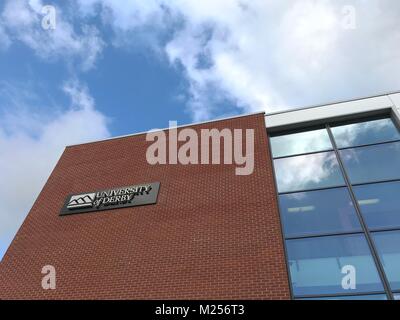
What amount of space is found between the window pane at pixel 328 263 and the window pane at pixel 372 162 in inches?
78.4

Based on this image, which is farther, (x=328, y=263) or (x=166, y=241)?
(x=166, y=241)

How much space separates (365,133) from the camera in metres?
10.0

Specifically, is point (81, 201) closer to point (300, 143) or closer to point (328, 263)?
point (300, 143)

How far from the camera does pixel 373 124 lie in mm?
10211

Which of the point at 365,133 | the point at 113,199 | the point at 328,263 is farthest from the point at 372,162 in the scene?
the point at 113,199

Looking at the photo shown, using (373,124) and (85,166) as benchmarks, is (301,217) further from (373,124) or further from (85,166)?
(85,166)

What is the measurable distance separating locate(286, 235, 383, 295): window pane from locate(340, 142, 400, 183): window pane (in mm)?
1993

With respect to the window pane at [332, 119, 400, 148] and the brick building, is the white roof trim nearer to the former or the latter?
the brick building

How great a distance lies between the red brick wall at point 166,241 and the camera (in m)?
7.60

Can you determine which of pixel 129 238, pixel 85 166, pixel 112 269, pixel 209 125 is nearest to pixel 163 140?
pixel 209 125

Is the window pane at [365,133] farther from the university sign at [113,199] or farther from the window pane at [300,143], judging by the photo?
the university sign at [113,199]

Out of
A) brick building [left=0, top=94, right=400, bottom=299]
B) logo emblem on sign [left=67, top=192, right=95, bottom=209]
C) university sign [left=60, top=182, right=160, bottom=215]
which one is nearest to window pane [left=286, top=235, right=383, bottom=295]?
brick building [left=0, top=94, right=400, bottom=299]

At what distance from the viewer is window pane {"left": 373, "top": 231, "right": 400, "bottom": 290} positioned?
6.70 meters

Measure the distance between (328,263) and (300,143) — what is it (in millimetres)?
4282
